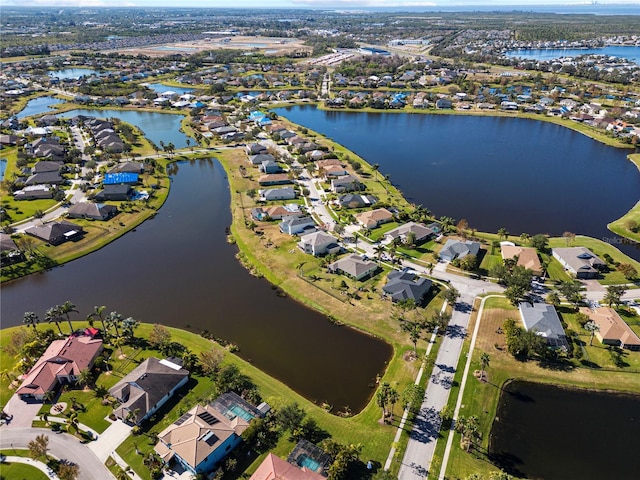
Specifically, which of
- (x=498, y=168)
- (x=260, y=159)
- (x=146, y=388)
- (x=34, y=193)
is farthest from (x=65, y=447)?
(x=498, y=168)

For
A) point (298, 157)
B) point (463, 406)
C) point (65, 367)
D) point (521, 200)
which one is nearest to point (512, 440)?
point (463, 406)

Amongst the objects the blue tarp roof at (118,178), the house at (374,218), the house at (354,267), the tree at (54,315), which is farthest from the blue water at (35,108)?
the house at (354,267)

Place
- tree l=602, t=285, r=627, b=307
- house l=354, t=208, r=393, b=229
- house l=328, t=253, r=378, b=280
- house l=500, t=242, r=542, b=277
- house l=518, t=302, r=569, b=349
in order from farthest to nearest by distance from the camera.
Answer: house l=354, t=208, r=393, b=229
house l=500, t=242, r=542, b=277
house l=328, t=253, r=378, b=280
tree l=602, t=285, r=627, b=307
house l=518, t=302, r=569, b=349

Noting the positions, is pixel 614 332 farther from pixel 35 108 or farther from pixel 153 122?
pixel 35 108

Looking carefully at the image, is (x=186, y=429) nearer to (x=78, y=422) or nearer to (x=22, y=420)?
(x=78, y=422)

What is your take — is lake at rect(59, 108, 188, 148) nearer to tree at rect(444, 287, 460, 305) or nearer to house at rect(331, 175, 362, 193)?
house at rect(331, 175, 362, 193)

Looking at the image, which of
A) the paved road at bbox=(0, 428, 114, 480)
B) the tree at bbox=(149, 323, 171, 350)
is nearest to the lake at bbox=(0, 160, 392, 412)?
the tree at bbox=(149, 323, 171, 350)
